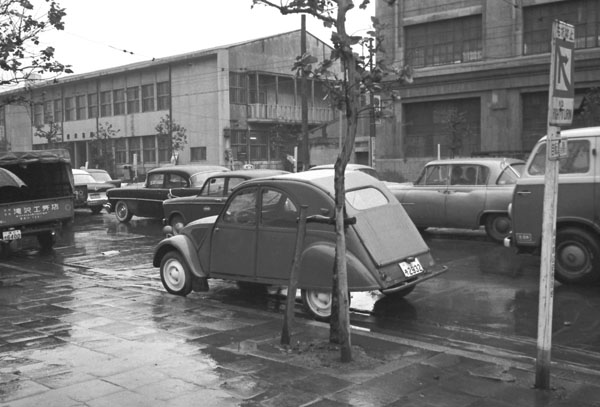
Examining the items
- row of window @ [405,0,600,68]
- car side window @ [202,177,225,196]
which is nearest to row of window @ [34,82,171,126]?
row of window @ [405,0,600,68]

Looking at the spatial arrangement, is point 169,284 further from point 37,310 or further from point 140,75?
point 140,75

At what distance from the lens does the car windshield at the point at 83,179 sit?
23484mm

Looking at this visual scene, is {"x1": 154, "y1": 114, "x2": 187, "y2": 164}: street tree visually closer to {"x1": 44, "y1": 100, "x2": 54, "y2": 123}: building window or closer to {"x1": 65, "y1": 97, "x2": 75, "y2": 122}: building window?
{"x1": 65, "y1": 97, "x2": 75, "y2": 122}: building window

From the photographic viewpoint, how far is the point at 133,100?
191ft

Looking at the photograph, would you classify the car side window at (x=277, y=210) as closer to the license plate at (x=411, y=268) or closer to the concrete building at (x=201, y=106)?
the license plate at (x=411, y=268)

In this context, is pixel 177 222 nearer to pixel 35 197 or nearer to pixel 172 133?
pixel 35 197

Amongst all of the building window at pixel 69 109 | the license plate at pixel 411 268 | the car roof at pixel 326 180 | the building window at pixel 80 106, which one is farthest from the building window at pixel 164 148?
the license plate at pixel 411 268

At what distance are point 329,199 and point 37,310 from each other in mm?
4170

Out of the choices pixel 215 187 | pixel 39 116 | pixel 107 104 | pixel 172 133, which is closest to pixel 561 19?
pixel 215 187

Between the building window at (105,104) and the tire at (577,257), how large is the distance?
5656cm

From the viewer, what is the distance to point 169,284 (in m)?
9.20

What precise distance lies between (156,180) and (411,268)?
12.9 meters

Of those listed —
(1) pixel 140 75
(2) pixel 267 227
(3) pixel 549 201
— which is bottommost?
(2) pixel 267 227

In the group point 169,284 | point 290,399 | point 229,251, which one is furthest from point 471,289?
point 290,399
